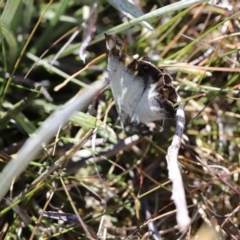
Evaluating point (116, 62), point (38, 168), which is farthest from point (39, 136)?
point (38, 168)

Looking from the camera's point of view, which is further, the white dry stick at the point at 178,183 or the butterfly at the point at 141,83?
the butterfly at the point at 141,83

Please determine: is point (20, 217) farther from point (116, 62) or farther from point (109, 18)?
point (109, 18)

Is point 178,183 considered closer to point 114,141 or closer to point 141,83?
point 141,83

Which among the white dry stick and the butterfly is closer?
the white dry stick

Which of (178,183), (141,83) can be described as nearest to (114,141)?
(141,83)

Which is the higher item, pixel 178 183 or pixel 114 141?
pixel 178 183
